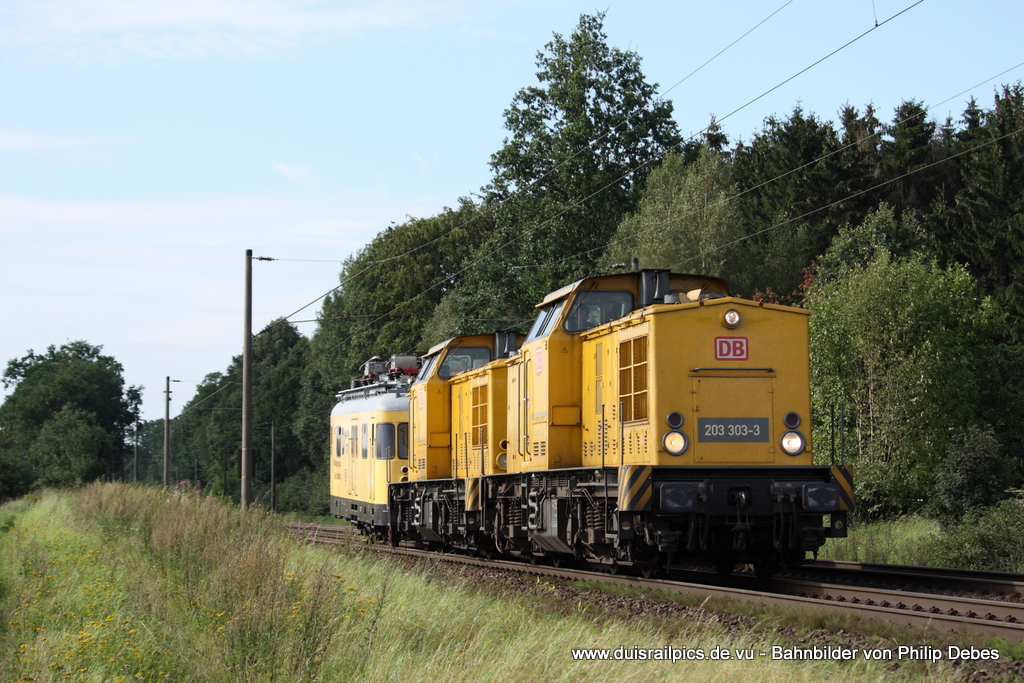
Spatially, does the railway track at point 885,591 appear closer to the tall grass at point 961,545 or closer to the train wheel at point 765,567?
the train wheel at point 765,567

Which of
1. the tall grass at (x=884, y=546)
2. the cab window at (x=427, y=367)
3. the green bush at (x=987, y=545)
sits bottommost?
the tall grass at (x=884, y=546)

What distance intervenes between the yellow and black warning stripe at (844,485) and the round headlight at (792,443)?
0.52 m

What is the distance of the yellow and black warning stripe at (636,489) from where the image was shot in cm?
1101

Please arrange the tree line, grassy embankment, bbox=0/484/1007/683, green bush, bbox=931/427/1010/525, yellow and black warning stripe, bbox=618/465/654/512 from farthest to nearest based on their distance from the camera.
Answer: the tree line
green bush, bbox=931/427/1010/525
yellow and black warning stripe, bbox=618/465/654/512
grassy embankment, bbox=0/484/1007/683

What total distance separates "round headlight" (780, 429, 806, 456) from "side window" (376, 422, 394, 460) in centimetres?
1215

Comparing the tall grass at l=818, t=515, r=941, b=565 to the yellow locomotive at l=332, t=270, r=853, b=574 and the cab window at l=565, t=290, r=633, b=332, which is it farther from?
the cab window at l=565, t=290, r=633, b=332

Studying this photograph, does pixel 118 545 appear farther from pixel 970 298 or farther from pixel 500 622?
pixel 970 298

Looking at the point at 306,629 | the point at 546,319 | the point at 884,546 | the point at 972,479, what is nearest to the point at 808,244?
the point at 972,479

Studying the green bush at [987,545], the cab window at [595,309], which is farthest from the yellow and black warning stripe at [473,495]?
the green bush at [987,545]

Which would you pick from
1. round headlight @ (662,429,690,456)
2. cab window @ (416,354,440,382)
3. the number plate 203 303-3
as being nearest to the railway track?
round headlight @ (662,429,690,456)

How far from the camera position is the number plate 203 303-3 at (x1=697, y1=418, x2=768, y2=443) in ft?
38.1

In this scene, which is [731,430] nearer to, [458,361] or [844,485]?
[844,485]

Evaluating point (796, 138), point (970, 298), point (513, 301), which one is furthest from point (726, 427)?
point (796, 138)

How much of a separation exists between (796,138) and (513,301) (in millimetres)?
17239
